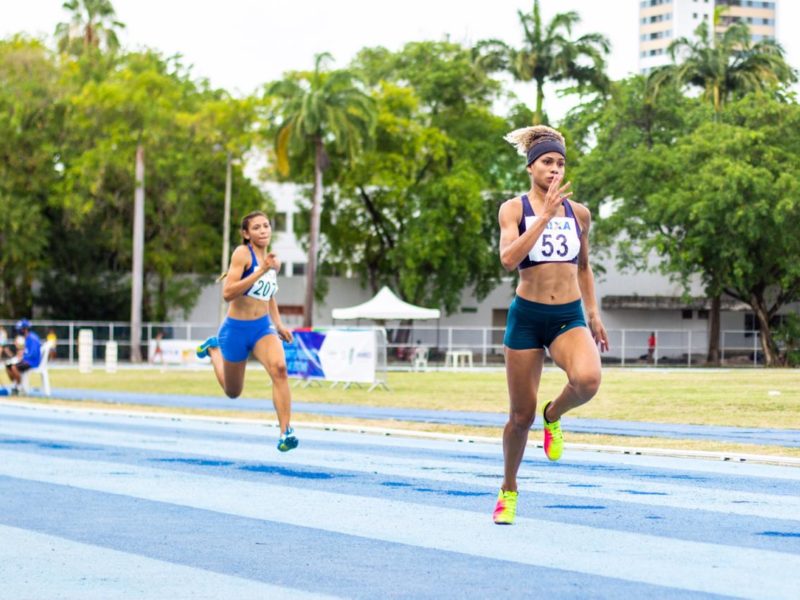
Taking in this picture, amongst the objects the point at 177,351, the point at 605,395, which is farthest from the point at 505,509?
the point at 177,351

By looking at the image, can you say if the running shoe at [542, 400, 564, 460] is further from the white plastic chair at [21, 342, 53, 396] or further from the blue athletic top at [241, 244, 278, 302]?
the white plastic chair at [21, 342, 53, 396]

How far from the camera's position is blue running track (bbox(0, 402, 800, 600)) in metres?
5.88

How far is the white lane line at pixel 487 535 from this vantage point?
236 inches

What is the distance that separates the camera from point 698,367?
53906mm

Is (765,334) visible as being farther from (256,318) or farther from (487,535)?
(487,535)

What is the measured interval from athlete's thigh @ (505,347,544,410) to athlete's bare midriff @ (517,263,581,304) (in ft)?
0.96

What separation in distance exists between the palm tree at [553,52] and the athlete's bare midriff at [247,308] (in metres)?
46.7

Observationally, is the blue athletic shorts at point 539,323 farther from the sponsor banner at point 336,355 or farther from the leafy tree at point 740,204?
the leafy tree at point 740,204

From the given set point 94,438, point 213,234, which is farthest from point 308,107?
point 94,438

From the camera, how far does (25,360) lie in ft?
92.1

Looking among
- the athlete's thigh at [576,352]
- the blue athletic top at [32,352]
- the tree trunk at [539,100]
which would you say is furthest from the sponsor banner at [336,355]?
the tree trunk at [539,100]

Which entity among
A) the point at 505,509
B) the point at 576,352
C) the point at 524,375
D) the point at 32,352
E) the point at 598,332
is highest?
the point at 598,332

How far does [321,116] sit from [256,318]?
144 feet

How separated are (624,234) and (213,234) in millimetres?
20151
